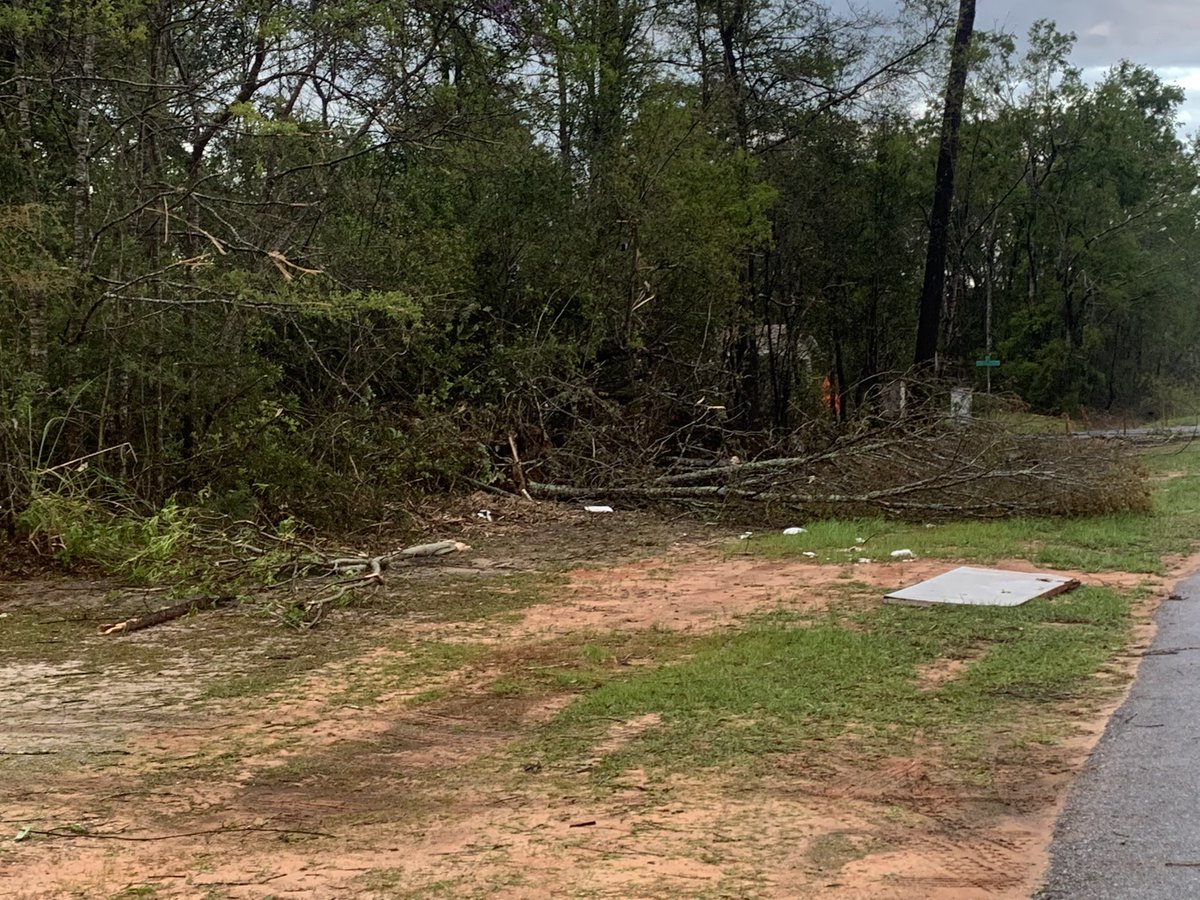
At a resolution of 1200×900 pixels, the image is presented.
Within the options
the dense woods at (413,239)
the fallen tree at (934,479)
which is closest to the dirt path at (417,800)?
the dense woods at (413,239)

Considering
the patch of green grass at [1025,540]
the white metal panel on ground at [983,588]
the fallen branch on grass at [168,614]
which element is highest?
the white metal panel on ground at [983,588]

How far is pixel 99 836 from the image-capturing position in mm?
3988

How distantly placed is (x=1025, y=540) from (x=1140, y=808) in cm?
718

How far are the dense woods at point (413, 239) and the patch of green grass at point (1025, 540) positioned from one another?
3.54 m

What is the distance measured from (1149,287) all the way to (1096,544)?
3758 centimetres

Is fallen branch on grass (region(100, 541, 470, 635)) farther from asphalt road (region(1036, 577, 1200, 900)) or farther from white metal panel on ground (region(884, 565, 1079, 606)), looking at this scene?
asphalt road (region(1036, 577, 1200, 900))

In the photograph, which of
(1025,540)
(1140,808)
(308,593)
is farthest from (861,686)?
(1025,540)

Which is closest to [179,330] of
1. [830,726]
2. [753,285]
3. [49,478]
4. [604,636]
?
[49,478]

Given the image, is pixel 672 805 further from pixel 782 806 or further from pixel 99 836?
pixel 99 836

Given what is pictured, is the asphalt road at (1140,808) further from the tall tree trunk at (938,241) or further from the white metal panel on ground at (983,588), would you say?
the tall tree trunk at (938,241)

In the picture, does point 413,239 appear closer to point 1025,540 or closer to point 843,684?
point 1025,540

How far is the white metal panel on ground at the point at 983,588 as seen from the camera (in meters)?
7.94

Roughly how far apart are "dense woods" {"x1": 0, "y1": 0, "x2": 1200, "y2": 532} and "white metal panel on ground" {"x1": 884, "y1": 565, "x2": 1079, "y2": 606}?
17.9 ft

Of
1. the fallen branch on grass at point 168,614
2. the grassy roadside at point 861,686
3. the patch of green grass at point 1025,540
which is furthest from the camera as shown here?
the patch of green grass at point 1025,540
